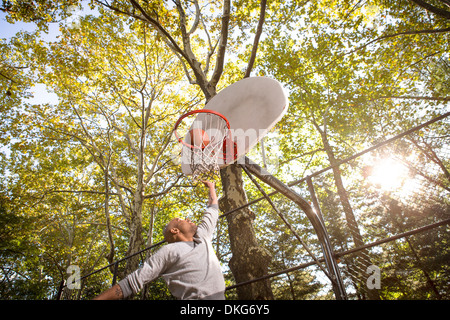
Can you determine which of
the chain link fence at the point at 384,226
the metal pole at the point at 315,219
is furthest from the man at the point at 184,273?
the chain link fence at the point at 384,226

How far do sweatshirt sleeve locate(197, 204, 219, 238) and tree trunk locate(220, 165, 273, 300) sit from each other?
4.40 ft

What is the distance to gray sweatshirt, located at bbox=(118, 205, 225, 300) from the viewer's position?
183 cm

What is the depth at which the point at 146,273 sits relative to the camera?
1.82 m

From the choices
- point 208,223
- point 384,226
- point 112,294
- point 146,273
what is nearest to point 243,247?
point 208,223

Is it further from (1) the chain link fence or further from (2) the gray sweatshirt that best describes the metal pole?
(1) the chain link fence

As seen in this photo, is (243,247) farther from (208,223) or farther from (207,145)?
(207,145)

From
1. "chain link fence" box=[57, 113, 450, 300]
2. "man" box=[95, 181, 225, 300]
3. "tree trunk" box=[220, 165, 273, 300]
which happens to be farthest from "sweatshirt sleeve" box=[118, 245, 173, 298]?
"chain link fence" box=[57, 113, 450, 300]

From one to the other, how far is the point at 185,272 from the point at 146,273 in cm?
32

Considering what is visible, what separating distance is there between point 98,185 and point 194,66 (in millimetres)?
11353

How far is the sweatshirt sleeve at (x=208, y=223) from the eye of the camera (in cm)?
231

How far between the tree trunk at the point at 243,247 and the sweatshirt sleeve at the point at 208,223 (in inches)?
52.8

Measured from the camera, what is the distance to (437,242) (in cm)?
1386

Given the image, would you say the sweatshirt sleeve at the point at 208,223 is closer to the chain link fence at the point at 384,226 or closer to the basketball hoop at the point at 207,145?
the basketball hoop at the point at 207,145
